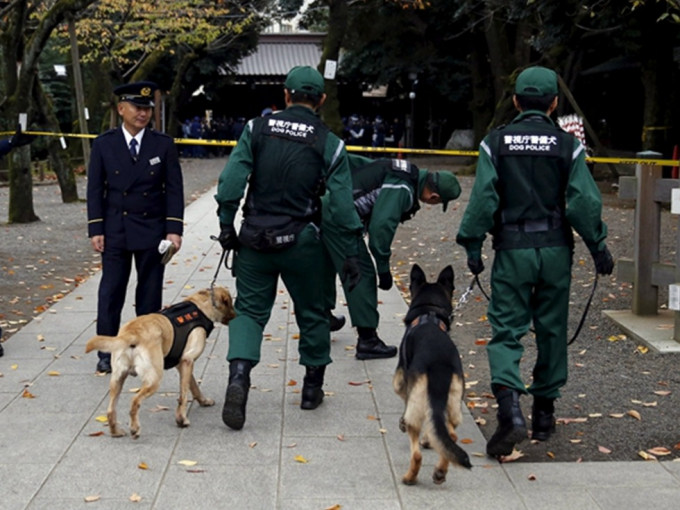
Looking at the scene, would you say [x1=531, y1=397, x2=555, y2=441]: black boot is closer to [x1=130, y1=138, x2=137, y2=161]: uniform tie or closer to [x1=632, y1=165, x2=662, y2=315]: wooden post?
[x1=130, y1=138, x2=137, y2=161]: uniform tie

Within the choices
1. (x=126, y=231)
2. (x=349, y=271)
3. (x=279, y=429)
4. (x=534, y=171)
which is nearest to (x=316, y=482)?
(x=279, y=429)

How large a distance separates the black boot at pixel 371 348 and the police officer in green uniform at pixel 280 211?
1635 mm

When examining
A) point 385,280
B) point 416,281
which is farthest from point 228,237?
point 385,280

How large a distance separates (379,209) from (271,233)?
5.22 feet

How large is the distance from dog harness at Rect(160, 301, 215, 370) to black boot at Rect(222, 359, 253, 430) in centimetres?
32

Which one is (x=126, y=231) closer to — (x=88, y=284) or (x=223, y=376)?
(x=223, y=376)

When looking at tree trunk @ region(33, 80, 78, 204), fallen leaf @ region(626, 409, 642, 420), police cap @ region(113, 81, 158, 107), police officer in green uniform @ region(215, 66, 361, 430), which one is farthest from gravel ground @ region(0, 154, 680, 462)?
police cap @ region(113, 81, 158, 107)

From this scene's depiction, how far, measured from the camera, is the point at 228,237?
18.6ft

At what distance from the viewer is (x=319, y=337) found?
6.02 metres

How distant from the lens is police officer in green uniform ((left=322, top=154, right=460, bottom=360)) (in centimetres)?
709

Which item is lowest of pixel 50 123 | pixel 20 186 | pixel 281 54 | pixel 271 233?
pixel 20 186

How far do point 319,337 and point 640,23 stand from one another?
16276 mm

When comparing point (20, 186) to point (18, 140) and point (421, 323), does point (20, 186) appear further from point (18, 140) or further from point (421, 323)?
point (421, 323)

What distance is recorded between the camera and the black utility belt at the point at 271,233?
18.6 ft
